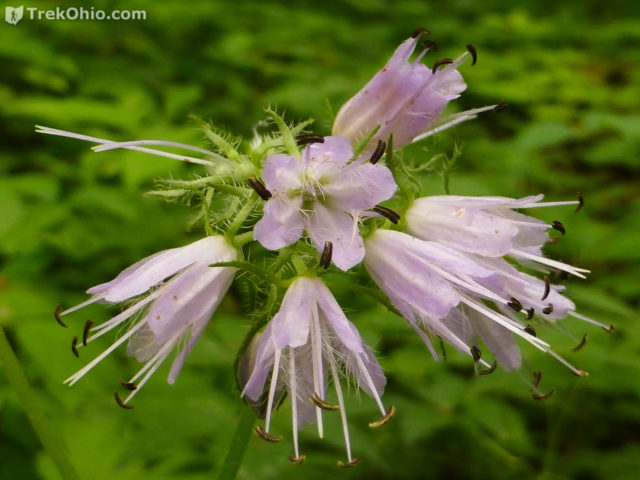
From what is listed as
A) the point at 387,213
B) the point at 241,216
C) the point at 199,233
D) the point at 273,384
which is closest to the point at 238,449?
the point at 273,384

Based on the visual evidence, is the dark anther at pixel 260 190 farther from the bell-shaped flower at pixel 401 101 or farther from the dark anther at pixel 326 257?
the bell-shaped flower at pixel 401 101

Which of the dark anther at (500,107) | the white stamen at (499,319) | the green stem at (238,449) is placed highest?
the dark anther at (500,107)

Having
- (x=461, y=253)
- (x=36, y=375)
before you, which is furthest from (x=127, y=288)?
(x=36, y=375)

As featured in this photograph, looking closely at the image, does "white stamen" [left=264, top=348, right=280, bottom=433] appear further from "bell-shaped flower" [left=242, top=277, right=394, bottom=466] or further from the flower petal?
the flower petal

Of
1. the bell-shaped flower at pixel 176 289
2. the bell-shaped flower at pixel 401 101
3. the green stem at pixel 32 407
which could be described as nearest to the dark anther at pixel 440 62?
the bell-shaped flower at pixel 401 101

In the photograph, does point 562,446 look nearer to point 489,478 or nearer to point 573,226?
point 489,478

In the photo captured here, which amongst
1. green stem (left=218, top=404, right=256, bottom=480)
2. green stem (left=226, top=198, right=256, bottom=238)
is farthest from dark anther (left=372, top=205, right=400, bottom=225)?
green stem (left=218, top=404, right=256, bottom=480)

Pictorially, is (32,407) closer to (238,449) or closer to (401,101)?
(238,449)
